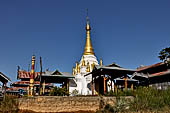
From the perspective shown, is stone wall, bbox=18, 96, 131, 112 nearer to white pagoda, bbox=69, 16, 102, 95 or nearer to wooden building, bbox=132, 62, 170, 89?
white pagoda, bbox=69, 16, 102, 95

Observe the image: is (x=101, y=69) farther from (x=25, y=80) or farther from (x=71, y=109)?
(x=25, y=80)

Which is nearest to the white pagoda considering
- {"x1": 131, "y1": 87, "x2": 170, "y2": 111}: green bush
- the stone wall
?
the stone wall

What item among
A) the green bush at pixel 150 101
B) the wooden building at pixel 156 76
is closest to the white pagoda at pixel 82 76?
the wooden building at pixel 156 76

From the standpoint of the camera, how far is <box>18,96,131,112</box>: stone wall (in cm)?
1254

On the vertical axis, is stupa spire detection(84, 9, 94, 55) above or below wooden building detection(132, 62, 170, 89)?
above

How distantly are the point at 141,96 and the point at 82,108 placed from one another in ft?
16.3

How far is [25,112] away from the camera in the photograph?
1228 centimetres

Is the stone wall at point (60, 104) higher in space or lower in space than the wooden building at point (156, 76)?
lower

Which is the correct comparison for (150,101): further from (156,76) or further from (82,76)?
(82,76)

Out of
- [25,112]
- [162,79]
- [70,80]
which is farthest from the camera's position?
[70,80]

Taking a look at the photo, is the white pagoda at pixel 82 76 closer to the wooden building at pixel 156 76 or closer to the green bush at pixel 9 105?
the wooden building at pixel 156 76

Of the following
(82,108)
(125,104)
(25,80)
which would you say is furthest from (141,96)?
(25,80)

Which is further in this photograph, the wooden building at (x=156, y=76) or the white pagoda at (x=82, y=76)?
the white pagoda at (x=82, y=76)

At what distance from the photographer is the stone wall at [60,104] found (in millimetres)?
12539
